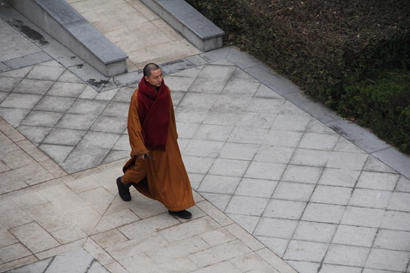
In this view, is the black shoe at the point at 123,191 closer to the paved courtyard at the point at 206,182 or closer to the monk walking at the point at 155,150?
the monk walking at the point at 155,150

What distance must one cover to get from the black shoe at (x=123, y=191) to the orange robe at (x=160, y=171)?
112mm

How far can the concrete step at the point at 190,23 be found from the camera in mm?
12222

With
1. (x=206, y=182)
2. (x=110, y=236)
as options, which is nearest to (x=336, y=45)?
(x=206, y=182)

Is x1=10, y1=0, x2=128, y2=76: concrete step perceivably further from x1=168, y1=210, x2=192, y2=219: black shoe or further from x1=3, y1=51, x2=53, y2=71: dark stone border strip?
x1=168, y1=210, x2=192, y2=219: black shoe

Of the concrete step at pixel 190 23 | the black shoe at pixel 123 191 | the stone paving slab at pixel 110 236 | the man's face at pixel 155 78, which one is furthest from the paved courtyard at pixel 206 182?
the man's face at pixel 155 78

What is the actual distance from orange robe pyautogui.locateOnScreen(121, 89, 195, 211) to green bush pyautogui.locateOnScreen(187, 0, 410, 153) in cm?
296

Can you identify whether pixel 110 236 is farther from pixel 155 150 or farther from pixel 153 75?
pixel 153 75

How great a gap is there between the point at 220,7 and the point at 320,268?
5.72 metres

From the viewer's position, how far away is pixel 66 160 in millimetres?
9742

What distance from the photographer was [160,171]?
27.3 feet

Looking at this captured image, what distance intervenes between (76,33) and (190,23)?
5.98 feet

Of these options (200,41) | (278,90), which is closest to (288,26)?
(278,90)

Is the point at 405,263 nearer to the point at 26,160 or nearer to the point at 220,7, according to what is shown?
the point at 26,160

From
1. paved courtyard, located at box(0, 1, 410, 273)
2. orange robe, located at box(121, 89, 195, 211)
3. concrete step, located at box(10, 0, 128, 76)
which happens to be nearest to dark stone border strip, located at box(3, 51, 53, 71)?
paved courtyard, located at box(0, 1, 410, 273)
